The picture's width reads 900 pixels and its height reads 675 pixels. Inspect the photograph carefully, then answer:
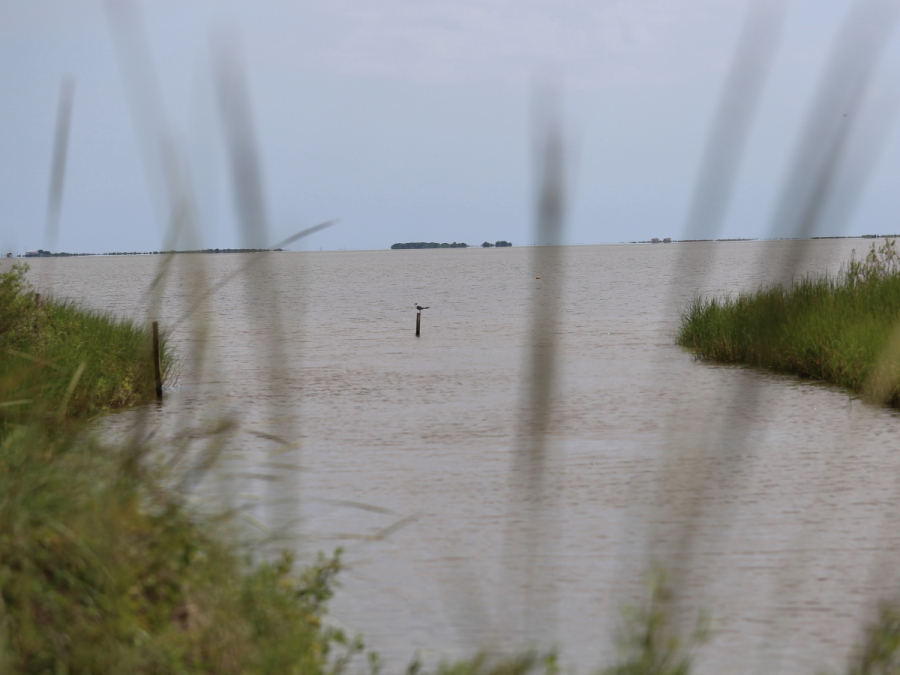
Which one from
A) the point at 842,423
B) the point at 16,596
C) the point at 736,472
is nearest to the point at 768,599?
the point at 736,472

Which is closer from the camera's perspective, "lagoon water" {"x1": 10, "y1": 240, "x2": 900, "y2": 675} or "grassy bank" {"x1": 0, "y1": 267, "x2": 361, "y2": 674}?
"lagoon water" {"x1": 10, "y1": 240, "x2": 900, "y2": 675}

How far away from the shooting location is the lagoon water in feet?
4.88

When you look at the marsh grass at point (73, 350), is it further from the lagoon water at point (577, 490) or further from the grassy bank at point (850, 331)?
the grassy bank at point (850, 331)

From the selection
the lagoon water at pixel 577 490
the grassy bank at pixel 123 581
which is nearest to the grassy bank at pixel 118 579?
the grassy bank at pixel 123 581

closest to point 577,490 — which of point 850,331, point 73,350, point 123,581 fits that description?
point 123,581

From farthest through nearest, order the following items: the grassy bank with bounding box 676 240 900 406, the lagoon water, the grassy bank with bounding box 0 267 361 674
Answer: the grassy bank with bounding box 676 240 900 406 < the grassy bank with bounding box 0 267 361 674 < the lagoon water

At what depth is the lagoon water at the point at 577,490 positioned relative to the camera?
4.88ft

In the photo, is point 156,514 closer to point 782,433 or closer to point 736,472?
point 736,472

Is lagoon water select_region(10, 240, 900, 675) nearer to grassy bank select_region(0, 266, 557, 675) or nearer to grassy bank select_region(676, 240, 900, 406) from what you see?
grassy bank select_region(0, 266, 557, 675)

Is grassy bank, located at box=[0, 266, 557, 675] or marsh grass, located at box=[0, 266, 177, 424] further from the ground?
marsh grass, located at box=[0, 266, 177, 424]

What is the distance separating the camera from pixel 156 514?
3844 millimetres

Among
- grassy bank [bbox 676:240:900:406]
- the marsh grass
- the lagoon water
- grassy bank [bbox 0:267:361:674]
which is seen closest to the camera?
the lagoon water

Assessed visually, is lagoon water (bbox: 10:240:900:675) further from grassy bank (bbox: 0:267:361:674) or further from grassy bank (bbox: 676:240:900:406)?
grassy bank (bbox: 676:240:900:406)

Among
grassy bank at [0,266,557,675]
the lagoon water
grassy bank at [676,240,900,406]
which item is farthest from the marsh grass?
grassy bank at [676,240,900,406]
